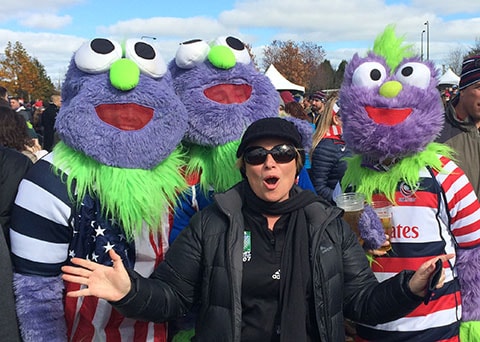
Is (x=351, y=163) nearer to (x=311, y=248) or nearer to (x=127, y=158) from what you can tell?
(x=311, y=248)

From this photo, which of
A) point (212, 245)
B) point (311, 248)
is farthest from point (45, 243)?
point (311, 248)

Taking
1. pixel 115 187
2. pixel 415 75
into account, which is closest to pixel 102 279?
pixel 115 187

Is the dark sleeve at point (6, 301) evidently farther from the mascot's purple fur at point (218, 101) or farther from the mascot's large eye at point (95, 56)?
the mascot's purple fur at point (218, 101)

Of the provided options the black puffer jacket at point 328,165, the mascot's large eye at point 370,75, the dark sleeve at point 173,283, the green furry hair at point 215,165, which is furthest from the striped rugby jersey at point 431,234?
the black puffer jacket at point 328,165

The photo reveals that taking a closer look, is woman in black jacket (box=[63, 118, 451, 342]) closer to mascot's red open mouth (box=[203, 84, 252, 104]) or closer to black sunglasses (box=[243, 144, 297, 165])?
black sunglasses (box=[243, 144, 297, 165])

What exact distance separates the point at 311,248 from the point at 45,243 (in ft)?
3.73

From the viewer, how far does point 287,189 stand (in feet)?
6.98

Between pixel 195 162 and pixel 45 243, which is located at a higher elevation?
pixel 195 162

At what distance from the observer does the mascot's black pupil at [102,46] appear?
2.26 meters

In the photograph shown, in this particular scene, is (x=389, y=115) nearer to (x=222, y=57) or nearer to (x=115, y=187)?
(x=222, y=57)

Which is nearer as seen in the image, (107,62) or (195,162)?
(107,62)

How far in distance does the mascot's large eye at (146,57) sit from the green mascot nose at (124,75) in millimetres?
87

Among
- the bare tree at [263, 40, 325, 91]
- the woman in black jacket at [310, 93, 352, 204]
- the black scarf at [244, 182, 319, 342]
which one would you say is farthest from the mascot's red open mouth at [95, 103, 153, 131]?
the bare tree at [263, 40, 325, 91]

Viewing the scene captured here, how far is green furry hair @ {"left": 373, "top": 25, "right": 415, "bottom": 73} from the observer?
8.95 ft
